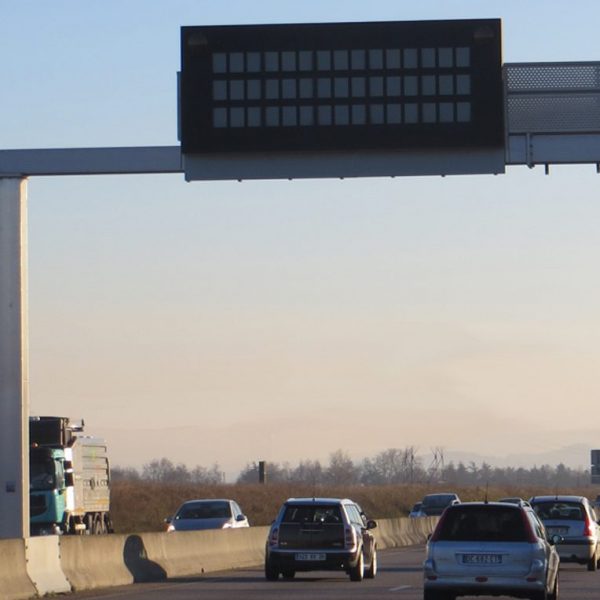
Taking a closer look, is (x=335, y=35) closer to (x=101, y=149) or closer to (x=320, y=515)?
(x=101, y=149)

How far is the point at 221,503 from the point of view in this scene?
42.4 metres

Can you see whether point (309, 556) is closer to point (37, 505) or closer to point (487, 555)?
point (487, 555)

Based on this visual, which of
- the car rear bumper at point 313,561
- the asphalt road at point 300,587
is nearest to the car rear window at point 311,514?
the car rear bumper at point 313,561

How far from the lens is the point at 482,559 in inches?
838

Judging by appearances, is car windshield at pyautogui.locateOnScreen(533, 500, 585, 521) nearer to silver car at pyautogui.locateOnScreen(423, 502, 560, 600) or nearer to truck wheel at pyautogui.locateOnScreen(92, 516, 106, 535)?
silver car at pyautogui.locateOnScreen(423, 502, 560, 600)

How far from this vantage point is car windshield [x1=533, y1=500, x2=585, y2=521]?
34.8 metres

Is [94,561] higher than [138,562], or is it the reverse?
[94,561]

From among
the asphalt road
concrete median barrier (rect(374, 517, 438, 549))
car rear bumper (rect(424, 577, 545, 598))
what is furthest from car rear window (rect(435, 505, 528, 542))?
concrete median barrier (rect(374, 517, 438, 549))

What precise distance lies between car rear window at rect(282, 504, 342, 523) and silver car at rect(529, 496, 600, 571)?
21.5 feet

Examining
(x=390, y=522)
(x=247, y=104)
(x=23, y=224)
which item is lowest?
(x=390, y=522)

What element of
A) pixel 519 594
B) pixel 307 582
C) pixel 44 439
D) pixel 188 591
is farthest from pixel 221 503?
pixel 519 594

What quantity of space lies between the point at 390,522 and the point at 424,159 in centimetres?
2820

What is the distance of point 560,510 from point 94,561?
11980mm

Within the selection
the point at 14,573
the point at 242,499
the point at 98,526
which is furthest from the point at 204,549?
the point at 242,499
